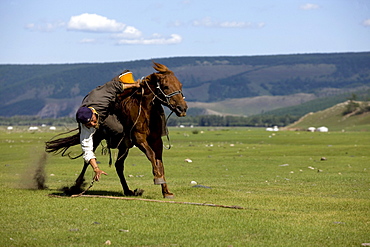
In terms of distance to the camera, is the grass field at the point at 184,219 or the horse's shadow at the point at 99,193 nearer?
the grass field at the point at 184,219

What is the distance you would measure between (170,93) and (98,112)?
160 centimetres

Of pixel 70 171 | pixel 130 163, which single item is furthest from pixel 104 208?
pixel 130 163

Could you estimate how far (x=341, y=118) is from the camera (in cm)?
12962

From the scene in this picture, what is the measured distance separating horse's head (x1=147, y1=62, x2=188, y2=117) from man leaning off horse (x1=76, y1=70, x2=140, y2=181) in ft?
1.97

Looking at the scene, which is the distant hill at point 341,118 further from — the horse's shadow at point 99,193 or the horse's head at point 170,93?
the horse's head at point 170,93

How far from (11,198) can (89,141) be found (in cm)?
196

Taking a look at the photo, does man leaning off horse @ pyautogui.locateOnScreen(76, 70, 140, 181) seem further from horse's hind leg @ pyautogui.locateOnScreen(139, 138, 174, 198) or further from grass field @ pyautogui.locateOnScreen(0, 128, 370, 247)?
grass field @ pyautogui.locateOnScreen(0, 128, 370, 247)

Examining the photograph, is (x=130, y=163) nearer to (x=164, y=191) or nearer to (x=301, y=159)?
(x=301, y=159)

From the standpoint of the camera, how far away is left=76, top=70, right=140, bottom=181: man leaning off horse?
13734 millimetres

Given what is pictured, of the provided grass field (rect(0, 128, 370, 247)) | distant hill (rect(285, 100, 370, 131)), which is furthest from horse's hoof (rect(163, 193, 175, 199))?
distant hill (rect(285, 100, 370, 131))

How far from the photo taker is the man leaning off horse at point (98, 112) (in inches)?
541

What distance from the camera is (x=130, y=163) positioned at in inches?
1189

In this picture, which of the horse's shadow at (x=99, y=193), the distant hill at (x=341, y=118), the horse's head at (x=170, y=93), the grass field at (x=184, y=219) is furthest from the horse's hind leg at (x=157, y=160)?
the distant hill at (x=341, y=118)

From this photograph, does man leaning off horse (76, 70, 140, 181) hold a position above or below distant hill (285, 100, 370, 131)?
above
